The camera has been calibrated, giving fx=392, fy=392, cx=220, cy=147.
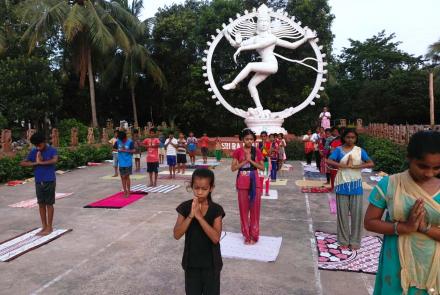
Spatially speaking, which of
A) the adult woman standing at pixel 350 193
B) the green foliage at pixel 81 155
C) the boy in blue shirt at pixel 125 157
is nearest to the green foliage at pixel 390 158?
the adult woman standing at pixel 350 193

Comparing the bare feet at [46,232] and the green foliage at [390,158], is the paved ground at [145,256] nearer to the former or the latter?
the bare feet at [46,232]

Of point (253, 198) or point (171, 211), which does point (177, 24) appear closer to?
point (171, 211)

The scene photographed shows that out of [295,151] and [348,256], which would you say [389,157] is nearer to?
[295,151]

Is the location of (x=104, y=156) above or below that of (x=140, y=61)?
below

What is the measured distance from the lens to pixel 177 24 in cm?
2288

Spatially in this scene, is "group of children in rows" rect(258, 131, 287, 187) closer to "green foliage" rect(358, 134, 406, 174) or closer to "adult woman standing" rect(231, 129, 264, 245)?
"green foliage" rect(358, 134, 406, 174)

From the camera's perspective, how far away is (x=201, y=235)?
248 centimetres

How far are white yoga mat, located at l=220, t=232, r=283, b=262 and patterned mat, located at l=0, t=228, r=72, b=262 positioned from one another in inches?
88.5

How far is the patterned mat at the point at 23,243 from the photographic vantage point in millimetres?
4495

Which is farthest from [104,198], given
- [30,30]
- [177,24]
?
[177,24]

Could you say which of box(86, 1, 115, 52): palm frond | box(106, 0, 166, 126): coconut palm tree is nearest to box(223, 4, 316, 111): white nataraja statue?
box(86, 1, 115, 52): palm frond

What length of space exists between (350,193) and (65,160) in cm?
1006

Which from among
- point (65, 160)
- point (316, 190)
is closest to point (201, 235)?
point (316, 190)

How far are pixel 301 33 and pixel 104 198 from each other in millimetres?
11809
